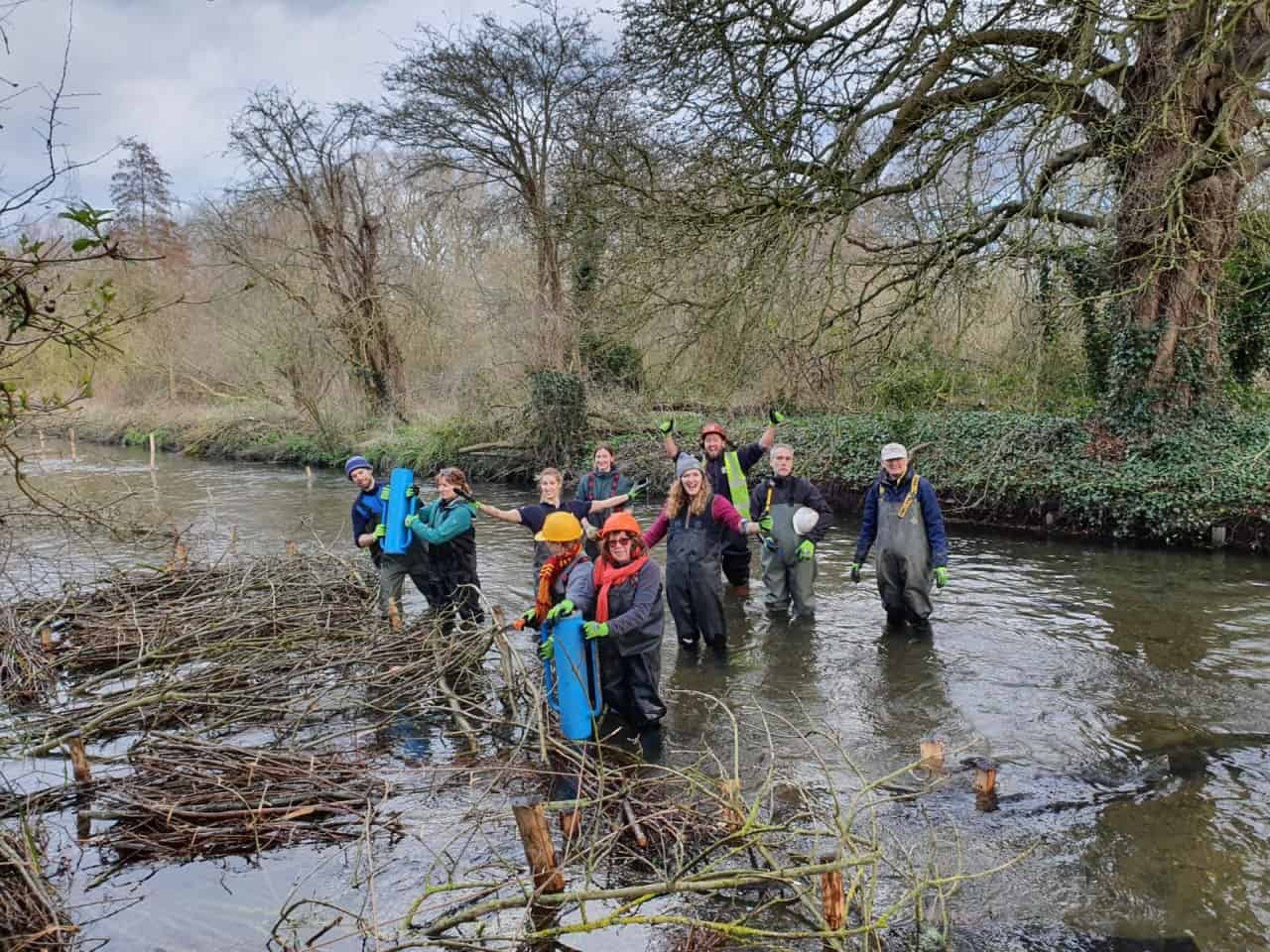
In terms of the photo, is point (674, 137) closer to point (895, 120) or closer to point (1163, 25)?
point (895, 120)

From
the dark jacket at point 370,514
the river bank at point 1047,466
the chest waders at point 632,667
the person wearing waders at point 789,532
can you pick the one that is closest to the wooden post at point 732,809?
the chest waders at point 632,667

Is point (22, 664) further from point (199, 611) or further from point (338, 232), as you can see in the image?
point (338, 232)

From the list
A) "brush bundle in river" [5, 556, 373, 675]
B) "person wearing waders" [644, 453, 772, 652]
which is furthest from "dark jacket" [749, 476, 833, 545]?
"brush bundle in river" [5, 556, 373, 675]

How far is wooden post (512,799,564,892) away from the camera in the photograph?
3.95 m

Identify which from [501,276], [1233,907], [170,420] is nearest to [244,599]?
[1233,907]

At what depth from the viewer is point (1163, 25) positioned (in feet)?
37.2

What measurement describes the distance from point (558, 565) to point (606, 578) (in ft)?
1.15

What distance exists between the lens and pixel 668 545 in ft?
24.9

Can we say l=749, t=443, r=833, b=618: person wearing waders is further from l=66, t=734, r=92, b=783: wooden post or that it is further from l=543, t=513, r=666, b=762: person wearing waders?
l=66, t=734, r=92, b=783: wooden post

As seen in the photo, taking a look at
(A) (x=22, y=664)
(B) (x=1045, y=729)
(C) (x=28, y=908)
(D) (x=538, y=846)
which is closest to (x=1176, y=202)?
(B) (x=1045, y=729)

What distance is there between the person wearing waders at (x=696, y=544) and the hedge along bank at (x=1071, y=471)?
6.68 m

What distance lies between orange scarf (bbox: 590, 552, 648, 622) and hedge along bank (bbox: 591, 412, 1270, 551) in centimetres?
809

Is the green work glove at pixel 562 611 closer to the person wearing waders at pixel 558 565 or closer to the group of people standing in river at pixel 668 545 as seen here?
the person wearing waders at pixel 558 565

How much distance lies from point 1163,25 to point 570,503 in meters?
9.75
